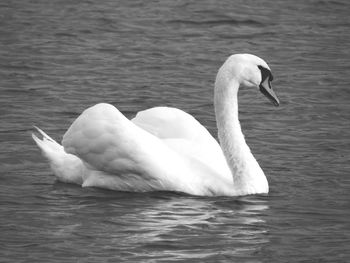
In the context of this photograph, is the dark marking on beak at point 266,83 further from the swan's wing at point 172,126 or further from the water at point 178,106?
the water at point 178,106

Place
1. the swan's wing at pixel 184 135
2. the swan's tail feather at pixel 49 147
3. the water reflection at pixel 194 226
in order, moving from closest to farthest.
A: the water reflection at pixel 194 226 < the swan's wing at pixel 184 135 < the swan's tail feather at pixel 49 147

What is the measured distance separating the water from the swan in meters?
0.15

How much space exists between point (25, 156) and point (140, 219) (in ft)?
9.23

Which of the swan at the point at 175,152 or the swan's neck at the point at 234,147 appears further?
the swan's neck at the point at 234,147

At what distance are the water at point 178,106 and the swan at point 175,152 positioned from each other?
6.0 inches

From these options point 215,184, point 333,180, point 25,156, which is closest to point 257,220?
point 215,184

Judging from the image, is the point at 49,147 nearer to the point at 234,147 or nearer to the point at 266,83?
the point at 234,147

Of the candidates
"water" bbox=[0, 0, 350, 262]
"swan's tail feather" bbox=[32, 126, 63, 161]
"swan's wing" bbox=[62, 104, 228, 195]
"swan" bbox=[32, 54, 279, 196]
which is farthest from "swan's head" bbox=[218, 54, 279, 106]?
"swan's tail feather" bbox=[32, 126, 63, 161]

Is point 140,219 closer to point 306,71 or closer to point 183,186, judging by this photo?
point 183,186

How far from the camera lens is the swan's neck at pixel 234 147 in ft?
39.0

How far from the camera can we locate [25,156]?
43.8ft

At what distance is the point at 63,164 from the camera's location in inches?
492

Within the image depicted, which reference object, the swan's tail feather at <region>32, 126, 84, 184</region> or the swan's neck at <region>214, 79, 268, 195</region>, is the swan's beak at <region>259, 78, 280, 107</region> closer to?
the swan's neck at <region>214, 79, 268, 195</region>

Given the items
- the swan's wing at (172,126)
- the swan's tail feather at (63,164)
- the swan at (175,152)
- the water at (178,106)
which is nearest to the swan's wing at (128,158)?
the swan at (175,152)
